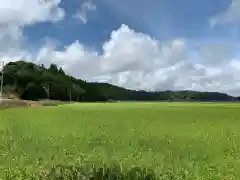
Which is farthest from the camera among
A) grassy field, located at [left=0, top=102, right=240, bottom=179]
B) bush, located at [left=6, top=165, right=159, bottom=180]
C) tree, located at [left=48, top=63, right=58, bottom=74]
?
tree, located at [left=48, top=63, right=58, bottom=74]

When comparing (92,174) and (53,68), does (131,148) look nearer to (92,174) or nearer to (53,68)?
(92,174)

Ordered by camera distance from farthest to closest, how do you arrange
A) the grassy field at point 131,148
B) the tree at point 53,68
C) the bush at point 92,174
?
1. the tree at point 53,68
2. the grassy field at point 131,148
3. the bush at point 92,174

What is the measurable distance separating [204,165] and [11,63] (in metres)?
109

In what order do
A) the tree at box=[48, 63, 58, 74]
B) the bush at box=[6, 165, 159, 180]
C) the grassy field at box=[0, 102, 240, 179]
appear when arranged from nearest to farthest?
the bush at box=[6, 165, 159, 180] < the grassy field at box=[0, 102, 240, 179] < the tree at box=[48, 63, 58, 74]

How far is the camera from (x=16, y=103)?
66.5 metres


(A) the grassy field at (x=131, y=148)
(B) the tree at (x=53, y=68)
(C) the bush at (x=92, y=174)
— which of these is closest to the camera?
(C) the bush at (x=92, y=174)

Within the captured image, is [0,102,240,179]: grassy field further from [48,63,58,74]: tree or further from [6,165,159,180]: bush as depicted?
[48,63,58,74]: tree

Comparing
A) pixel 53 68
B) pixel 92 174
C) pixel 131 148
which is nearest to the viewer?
pixel 92 174

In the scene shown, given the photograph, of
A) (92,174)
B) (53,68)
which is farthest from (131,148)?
(53,68)

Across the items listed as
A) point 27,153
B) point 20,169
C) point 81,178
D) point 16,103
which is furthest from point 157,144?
point 16,103

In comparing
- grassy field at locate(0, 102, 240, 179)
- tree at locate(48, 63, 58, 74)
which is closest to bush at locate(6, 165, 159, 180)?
grassy field at locate(0, 102, 240, 179)

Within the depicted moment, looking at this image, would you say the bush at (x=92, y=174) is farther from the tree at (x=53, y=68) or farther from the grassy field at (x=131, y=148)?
the tree at (x=53, y=68)

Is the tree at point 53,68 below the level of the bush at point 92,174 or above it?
above

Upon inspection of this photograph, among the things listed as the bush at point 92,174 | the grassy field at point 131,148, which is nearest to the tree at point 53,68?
the grassy field at point 131,148
